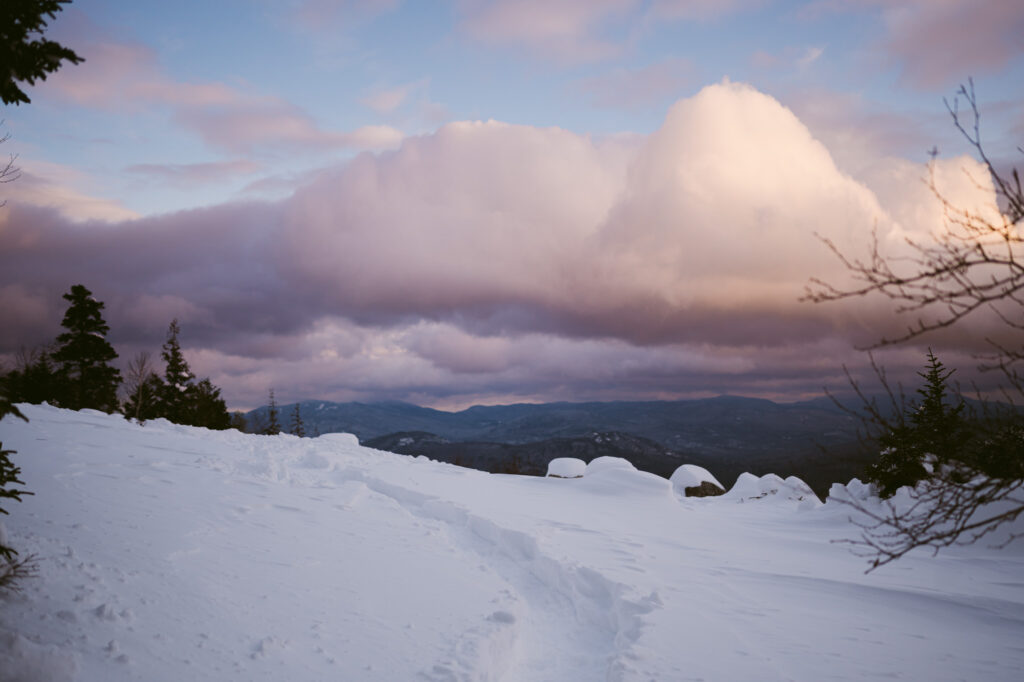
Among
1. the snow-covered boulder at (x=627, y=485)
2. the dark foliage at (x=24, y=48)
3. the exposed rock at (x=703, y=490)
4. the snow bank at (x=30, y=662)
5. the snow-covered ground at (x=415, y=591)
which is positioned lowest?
the exposed rock at (x=703, y=490)

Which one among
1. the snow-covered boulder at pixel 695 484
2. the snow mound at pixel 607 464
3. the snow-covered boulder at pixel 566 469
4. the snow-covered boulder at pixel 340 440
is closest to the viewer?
the snow-covered boulder at pixel 340 440

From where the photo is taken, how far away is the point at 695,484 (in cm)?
3219

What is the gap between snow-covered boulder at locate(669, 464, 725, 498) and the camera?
31.8 m

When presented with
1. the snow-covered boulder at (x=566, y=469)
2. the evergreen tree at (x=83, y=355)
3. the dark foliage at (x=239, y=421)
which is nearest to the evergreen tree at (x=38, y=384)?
the evergreen tree at (x=83, y=355)

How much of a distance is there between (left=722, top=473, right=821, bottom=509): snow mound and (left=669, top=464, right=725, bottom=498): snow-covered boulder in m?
1.06

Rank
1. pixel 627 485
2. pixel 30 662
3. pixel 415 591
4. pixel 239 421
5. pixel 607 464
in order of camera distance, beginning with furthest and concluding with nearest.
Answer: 1. pixel 239 421
2. pixel 607 464
3. pixel 627 485
4. pixel 415 591
5. pixel 30 662

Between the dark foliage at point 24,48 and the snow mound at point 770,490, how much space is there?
32187 mm

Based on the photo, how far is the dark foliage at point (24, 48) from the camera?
4.82m

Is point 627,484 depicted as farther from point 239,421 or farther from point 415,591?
point 239,421

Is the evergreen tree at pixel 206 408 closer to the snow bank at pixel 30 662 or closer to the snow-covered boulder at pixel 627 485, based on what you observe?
the snow-covered boulder at pixel 627 485

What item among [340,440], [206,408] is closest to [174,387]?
[206,408]

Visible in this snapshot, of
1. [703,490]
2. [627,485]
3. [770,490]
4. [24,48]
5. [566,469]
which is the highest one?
[24,48]

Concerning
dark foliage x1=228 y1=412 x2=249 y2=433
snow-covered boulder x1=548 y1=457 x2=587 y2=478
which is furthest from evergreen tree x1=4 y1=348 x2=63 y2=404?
snow-covered boulder x1=548 y1=457 x2=587 y2=478

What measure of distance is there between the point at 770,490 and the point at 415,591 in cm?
2997
